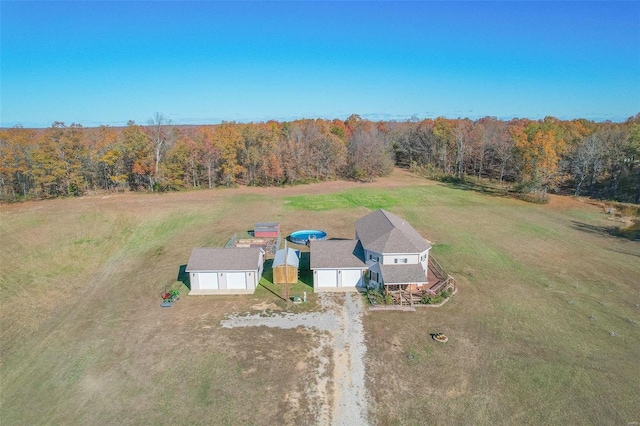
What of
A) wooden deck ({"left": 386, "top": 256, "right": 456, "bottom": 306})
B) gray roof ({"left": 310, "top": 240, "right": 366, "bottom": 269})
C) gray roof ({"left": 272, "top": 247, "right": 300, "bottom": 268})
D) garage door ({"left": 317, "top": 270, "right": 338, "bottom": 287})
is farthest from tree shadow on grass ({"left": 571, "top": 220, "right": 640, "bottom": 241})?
gray roof ({"left": 272, "top": 247, "right": 300, "bottom": 268})

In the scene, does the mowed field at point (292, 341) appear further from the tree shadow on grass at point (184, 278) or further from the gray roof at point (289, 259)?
the gray roof at point (289, 259)

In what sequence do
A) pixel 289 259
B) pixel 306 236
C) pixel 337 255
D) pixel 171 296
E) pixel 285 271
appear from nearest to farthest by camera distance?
1. pixel 171 296
2. pixel 285 271
3. pixel 337 255
4. pixel 289 259
5. pixel 306 236

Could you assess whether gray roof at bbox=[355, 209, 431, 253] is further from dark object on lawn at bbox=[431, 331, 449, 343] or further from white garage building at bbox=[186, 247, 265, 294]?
white garage building at bbox=[186, 247, 265, 294]

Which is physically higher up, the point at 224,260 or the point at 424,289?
the point at 224,260

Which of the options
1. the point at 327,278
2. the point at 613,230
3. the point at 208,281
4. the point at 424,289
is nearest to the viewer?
the point at 424,289

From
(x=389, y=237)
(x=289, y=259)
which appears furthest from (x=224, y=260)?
(x=389, y=237)

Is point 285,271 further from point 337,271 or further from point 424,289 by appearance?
point 424,289

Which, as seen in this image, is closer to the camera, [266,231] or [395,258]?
[395,258]
